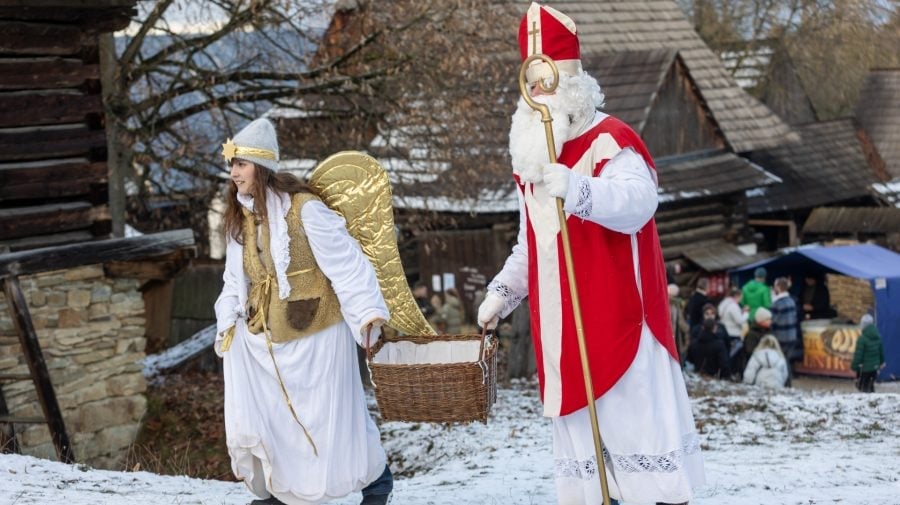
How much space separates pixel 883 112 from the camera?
31781 mm

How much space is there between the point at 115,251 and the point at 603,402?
20.7 feet

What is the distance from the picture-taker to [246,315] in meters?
5.54

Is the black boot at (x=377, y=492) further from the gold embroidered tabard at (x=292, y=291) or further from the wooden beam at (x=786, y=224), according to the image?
the wooden beam at (x=786, y=224)

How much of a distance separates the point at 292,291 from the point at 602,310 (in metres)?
1.57

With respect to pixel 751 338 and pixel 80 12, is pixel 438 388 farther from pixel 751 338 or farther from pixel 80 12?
pixel 751 338

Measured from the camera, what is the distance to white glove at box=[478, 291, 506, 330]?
4.88 m

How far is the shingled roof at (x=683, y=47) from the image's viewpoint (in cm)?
2180

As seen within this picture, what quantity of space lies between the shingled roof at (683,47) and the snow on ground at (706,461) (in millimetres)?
12169

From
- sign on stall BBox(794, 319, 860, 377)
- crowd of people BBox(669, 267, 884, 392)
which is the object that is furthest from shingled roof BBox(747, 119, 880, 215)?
crowd of people BBox(669, 267, 884, 392)

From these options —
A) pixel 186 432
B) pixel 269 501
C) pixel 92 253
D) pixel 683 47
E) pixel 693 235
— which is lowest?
pixel 186 432

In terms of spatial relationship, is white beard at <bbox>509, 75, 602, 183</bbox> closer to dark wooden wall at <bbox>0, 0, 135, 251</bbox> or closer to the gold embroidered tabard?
the gold embroidered tabard

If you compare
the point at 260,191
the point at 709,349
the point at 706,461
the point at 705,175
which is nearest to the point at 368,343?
the point at 260,191

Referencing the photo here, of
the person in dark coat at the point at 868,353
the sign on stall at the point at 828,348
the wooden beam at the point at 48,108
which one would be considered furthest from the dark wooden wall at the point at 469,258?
the wooden beam at the point at 48,108

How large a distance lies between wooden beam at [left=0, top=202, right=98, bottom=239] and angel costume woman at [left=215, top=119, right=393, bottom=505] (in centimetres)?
460
